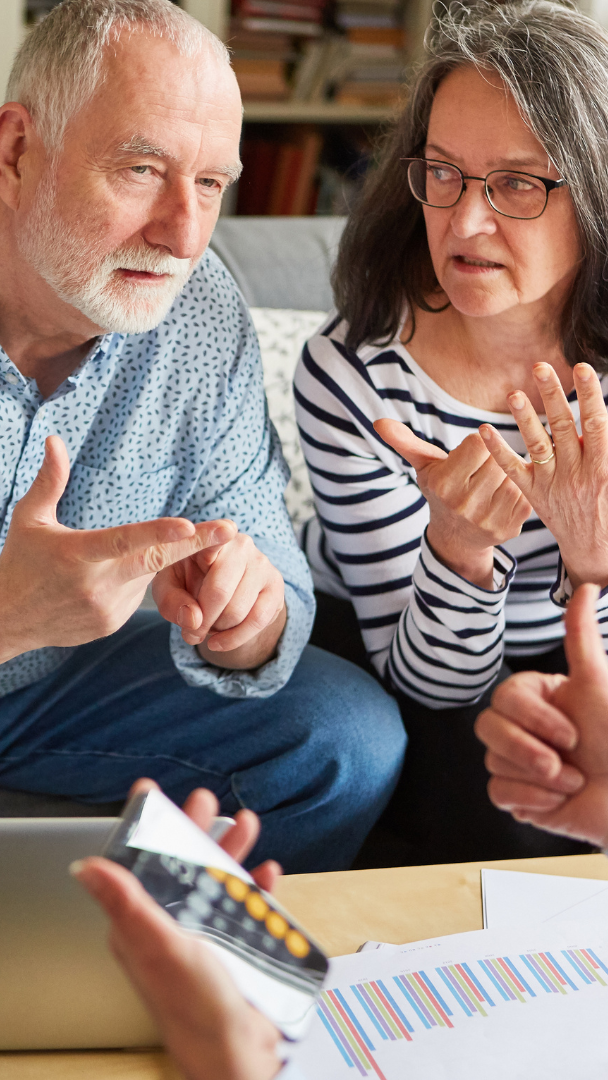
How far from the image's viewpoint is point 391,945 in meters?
0.86

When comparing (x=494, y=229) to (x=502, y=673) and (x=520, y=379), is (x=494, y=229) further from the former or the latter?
(x=502, y=673)

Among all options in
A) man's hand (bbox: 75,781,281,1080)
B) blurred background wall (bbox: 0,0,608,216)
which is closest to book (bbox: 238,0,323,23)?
blurred background wall (bbox: 0,0,608,216)

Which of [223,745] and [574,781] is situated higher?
[574,781]

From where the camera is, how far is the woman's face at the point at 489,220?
116 cm

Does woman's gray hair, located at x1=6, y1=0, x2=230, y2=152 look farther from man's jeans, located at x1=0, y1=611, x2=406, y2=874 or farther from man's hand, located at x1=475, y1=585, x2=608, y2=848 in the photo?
man's hand, located at x1=475, y1=585, x2=608, y2=848

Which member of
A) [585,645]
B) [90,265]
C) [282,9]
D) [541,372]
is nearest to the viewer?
[585,645]

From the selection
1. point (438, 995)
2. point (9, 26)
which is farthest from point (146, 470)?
point (9, 26)

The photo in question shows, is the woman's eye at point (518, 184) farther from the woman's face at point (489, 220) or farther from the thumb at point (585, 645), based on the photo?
the thumb at point (585, 645)

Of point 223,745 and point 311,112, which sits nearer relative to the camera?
point 223,745

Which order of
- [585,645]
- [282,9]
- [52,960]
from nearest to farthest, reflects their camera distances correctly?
[585,645] < [52,960] < [282,9]

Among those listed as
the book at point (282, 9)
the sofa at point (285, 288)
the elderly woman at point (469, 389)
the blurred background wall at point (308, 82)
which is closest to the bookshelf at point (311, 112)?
the blurred background wall at point (308, 82)

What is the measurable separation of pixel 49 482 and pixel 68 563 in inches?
2.9

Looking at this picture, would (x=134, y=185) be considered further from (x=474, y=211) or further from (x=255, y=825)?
Result: (x=255, y=825)

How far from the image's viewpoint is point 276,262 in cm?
185
